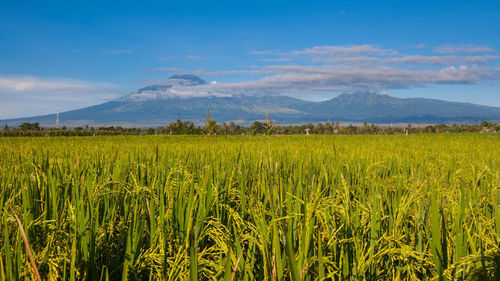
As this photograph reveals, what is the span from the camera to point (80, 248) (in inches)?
57.4

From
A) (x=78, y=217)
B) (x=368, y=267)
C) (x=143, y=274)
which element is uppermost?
(x=78, y=217)

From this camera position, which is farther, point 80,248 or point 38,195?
point 38,195

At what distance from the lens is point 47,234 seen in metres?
1.63

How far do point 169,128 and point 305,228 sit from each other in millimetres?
51185

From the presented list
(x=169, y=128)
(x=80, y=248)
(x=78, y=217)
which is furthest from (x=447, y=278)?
(x=169, y=128)

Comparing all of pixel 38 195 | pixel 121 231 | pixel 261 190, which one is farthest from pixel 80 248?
pixel 261 190

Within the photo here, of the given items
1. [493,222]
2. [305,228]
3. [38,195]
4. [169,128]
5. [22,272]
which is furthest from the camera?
[169,128]

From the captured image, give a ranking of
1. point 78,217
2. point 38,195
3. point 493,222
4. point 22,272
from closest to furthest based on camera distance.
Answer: point 22,272
point 78,217
point 493,222
point 38,195

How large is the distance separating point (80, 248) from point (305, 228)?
1.05m

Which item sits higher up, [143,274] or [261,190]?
[261,190]

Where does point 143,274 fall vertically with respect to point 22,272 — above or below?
below

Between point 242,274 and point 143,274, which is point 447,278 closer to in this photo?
point 242,274

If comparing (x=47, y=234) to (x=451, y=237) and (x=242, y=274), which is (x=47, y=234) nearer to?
(x=242, y=274)

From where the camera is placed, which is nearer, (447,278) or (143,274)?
(447,278)
